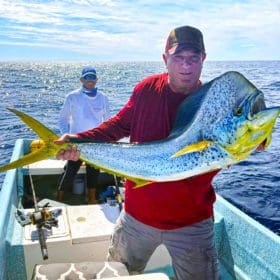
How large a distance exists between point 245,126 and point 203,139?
0.23 m

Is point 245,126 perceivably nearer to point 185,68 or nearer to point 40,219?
point 185,68

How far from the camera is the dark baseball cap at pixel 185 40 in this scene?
96.6 inches

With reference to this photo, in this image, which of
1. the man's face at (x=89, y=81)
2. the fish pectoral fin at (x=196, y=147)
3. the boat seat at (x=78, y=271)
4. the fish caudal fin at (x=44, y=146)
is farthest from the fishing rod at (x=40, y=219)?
the man's face at (x=89, y=81)

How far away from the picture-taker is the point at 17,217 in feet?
13.3

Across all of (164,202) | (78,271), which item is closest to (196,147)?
(164,202)

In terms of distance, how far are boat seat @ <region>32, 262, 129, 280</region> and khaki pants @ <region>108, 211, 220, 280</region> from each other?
218 millimetres

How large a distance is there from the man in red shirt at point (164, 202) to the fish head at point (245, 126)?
0.77 meters

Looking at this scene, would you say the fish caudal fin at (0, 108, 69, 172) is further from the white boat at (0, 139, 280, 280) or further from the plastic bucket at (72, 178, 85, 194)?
the plastic bucket at (72, 178, 85, 194)

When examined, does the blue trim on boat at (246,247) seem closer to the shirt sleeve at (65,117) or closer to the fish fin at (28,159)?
the fish fin at (28,159)

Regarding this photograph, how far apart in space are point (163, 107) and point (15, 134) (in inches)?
611

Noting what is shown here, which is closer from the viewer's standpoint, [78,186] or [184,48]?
[184,48]

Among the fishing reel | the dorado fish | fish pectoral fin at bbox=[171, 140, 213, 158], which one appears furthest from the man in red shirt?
the fishing reel

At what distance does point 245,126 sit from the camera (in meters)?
1.85

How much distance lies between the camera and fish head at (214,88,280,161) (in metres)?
1.82
